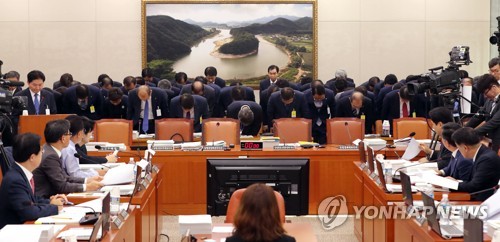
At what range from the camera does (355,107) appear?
10641 mm

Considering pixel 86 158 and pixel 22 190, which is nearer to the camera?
pixel 22 190

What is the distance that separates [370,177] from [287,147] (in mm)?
2109

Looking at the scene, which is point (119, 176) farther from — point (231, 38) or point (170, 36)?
point (231, 38)

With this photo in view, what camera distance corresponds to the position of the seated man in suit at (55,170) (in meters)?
6.14

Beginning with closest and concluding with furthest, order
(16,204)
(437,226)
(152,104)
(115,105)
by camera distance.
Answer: (437,226), (16,204), (152,104), (115,105)

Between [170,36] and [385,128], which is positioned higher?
[170,36]

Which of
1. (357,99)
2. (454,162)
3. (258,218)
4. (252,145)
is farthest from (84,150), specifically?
(258,218)

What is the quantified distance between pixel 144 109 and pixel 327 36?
543 centimetres

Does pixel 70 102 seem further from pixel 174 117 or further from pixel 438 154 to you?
pixel 438 154

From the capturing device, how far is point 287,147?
28.9ft

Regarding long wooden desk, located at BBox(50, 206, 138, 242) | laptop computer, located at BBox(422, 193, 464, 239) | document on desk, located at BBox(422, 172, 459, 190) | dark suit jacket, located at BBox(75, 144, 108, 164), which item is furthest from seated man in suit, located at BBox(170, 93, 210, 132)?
laptop computer, located at BBox(422, 193, 464, 239)

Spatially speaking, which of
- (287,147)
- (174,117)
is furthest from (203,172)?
(174,117)

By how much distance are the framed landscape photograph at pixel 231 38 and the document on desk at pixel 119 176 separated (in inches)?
Result: 348

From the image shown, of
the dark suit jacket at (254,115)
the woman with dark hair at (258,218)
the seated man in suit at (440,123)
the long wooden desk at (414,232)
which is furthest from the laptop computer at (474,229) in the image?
the dark suit jacket at (254,115)
